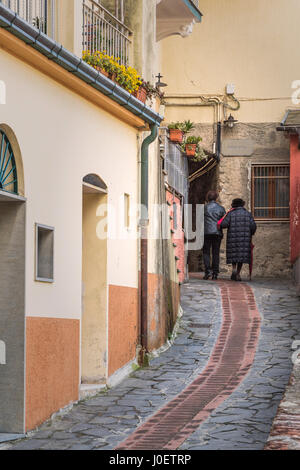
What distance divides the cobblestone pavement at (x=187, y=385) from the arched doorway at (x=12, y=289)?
35 centimetres

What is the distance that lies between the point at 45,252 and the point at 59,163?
3.37 ft

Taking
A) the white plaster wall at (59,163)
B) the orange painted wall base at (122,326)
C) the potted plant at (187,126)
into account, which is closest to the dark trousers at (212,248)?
the potted plant at (187,126)

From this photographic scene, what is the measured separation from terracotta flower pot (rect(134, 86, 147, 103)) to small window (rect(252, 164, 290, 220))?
1017cm

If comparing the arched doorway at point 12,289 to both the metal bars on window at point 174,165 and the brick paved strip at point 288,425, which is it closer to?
the brick paved strip at point 288,425

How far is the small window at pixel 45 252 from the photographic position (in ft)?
31.6

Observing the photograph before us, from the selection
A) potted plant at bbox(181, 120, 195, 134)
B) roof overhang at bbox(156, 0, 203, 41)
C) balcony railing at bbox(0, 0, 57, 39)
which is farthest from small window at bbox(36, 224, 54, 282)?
potted plant at bbox(181, 120, 195, 134)

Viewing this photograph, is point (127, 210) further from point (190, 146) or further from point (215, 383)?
point (190, 146)

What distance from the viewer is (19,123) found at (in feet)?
29.1

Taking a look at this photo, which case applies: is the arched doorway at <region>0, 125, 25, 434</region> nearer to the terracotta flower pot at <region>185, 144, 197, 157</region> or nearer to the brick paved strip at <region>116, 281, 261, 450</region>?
the brick paved strip at <region>116, 281, 261, 450</region>

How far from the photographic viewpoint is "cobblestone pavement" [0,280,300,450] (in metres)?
8.72

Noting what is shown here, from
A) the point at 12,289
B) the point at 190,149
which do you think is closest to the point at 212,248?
the point at 190,149
